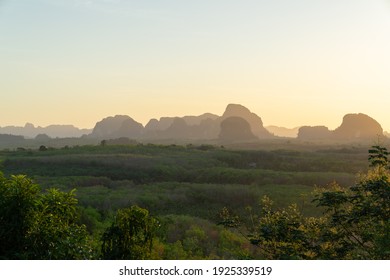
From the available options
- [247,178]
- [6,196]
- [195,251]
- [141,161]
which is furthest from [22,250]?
[141,161]

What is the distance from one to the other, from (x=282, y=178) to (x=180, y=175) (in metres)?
14.5

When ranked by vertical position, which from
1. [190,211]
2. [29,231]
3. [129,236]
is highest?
[29,231]

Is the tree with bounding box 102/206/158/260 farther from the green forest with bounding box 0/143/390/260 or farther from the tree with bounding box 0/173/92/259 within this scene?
the tree with bounding box 0/173/92/259

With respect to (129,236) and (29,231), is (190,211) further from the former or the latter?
(29,231)

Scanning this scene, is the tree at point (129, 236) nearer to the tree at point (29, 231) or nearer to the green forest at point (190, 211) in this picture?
the green forest at point (190, 211)

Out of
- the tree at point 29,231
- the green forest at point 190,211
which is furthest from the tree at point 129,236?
the tree at point 29,231

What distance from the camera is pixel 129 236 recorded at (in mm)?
10148

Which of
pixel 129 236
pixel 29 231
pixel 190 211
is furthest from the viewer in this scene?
pixel 190 211

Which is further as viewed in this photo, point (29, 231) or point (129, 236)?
point (129, 236)

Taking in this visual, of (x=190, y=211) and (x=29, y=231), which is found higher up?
(x=29, y=231)

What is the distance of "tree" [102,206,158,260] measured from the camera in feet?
32.6

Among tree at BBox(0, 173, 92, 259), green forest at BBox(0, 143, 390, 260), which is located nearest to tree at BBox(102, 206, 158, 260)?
green forest at BBox(0, 143, 390, 260)

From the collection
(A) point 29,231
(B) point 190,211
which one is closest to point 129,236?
(A) point 29,231

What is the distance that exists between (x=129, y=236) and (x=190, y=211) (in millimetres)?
26630
